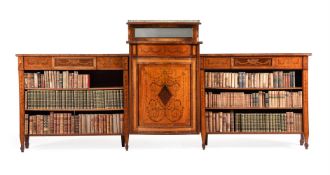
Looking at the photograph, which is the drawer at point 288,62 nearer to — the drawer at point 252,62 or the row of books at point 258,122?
the drawer at point 252,62

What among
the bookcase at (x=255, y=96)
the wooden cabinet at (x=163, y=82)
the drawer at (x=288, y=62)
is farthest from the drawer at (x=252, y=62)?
the wooden cabinet at (x=163, y=82)

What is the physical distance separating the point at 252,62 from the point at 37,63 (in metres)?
3.22

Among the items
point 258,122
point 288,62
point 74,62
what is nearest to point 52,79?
point 74,62

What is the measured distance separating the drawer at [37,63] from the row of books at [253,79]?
2.38 metres

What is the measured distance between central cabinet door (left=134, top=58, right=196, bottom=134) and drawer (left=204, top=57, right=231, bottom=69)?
221mm

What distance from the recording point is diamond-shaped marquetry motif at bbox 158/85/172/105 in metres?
9.58

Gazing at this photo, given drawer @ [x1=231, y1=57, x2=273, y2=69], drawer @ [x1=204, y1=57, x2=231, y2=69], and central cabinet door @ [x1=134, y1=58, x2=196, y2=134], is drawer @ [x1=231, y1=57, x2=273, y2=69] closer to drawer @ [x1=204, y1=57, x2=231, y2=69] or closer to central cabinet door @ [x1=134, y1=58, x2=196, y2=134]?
drawer @ [x1=204, y1=57, x2=231, y2=69]

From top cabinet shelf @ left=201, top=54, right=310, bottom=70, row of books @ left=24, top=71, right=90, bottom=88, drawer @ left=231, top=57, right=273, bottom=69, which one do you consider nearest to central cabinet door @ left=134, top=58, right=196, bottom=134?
top cabinet shelf @ left=201, top=54, right=310, bottom=70

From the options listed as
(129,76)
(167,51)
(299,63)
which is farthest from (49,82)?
(299,63)

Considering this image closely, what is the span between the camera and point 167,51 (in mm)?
9523

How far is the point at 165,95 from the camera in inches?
377

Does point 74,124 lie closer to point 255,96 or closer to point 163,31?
point 163,31

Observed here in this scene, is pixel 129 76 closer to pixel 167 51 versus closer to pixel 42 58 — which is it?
pixel 167 51

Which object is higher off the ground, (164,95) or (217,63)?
(217,63)
